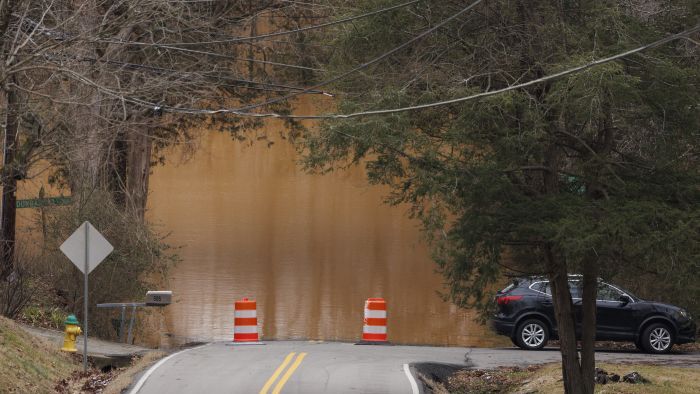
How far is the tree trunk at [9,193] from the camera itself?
23.3 metres

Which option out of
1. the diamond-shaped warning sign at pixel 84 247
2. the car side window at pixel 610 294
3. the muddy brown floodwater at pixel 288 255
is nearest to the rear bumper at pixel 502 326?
the car side window at pixel 610 294

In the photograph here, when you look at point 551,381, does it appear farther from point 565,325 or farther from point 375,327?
point 375,327

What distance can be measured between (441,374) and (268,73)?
15.4 m

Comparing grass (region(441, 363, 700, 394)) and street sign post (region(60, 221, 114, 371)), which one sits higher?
street sign post (region(60, 221, 114, 371))

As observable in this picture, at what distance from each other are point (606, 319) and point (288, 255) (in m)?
23.5

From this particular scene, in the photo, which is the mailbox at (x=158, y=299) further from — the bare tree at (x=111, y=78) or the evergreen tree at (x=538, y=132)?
the evergreen tree at (x=538, y=132)

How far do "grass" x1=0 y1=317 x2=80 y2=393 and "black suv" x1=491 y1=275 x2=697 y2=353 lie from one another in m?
9.63

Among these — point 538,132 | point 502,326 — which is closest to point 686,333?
point 502,326

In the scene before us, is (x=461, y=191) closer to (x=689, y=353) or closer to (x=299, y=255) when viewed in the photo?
(x=689, y=353)

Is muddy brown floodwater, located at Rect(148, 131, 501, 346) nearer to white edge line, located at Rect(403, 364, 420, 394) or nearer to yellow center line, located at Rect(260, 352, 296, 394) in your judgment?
white edge line, located at Rect(403, 364, 420, 394)

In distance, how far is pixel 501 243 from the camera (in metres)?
17.8

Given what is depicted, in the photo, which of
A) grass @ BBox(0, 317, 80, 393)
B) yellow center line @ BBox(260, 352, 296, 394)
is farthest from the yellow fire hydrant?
yellow center line @ BBox(260, 352, 296, 394)

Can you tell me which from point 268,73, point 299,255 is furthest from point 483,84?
point 299,255

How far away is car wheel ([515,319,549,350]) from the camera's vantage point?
24594mm
